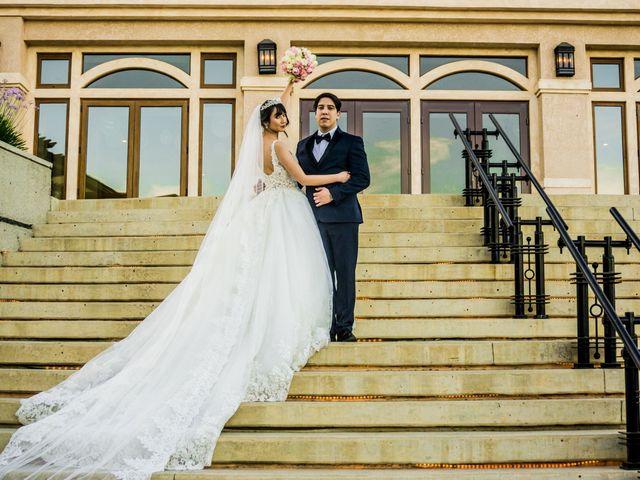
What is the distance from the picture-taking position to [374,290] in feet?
22.9

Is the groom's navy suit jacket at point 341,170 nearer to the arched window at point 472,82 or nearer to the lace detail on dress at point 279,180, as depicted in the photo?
the lace detail on dress at point 279,180

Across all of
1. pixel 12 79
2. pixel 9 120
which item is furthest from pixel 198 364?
pixel 12 79

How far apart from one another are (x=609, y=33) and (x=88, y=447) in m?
13.6

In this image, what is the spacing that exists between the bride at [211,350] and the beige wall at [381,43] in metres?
8.60

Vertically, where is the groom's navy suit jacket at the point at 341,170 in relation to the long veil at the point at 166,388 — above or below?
above

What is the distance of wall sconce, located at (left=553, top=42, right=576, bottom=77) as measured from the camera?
14281mm

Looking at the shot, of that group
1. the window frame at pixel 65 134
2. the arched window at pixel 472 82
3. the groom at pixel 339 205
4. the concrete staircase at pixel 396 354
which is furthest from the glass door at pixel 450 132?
the groom at pixel 339 205

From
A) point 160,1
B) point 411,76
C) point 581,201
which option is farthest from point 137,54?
point 581,201

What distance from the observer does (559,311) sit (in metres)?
6.58

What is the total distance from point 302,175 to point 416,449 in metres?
2.37

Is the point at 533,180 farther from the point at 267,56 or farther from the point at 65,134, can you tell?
the point at 65,134

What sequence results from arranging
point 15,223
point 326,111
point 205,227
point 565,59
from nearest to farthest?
point 326,111
point 15,223
point 205,227
point 565,59

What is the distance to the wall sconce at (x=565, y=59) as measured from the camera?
46.9 ft

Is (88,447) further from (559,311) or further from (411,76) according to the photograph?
(411,76)
